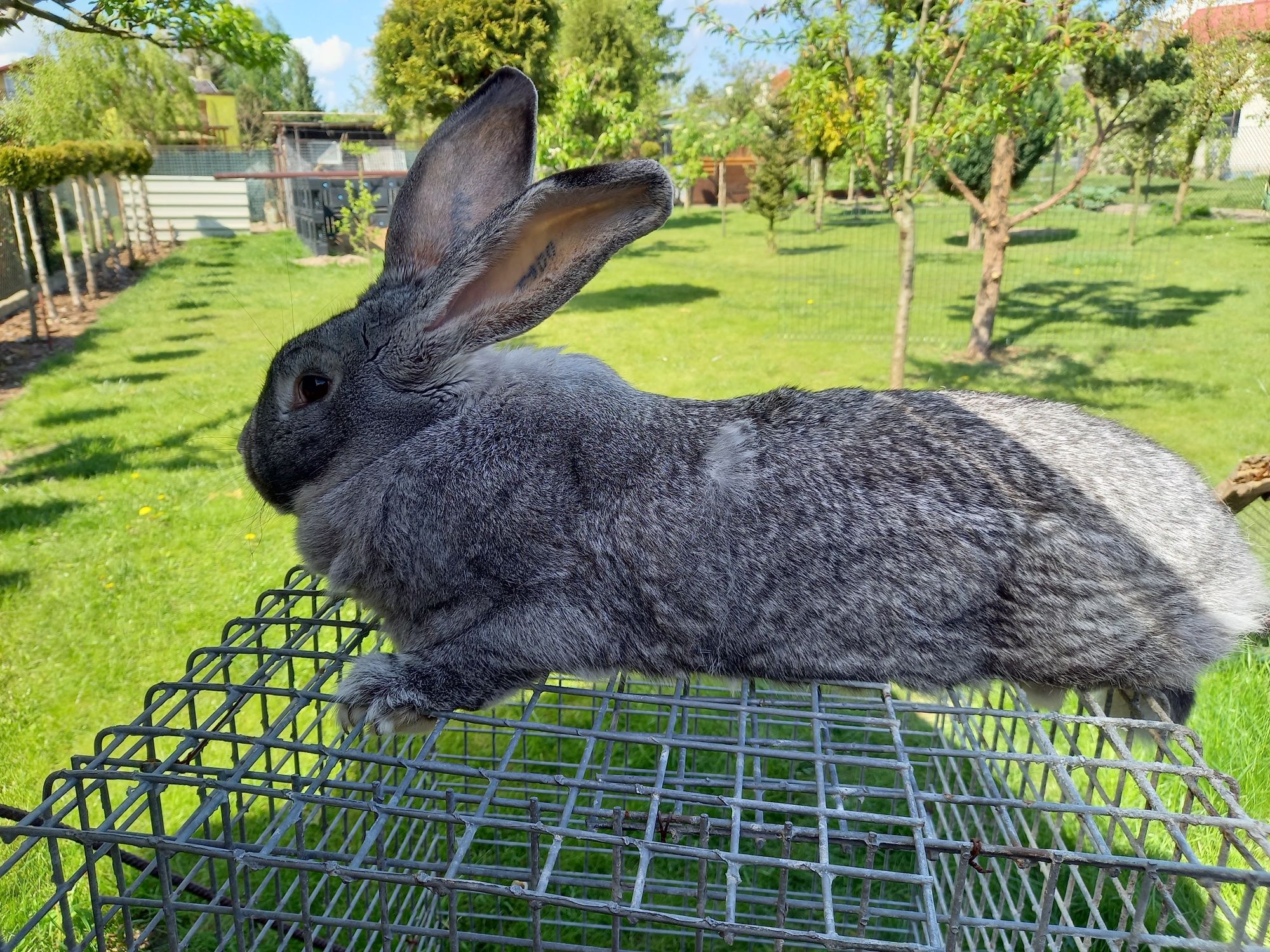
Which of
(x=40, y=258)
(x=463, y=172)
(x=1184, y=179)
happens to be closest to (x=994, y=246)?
(x=463, y=172)

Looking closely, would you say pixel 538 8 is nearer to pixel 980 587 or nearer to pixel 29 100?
pixel 29 100

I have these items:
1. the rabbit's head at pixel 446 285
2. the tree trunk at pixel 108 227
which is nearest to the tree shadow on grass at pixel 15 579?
the rabbit's head at pixel 446 285

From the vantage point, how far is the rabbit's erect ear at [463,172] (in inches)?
111

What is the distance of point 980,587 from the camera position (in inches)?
88.5

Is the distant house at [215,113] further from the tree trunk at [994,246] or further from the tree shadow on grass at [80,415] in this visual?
the tree trunk at [994,246]

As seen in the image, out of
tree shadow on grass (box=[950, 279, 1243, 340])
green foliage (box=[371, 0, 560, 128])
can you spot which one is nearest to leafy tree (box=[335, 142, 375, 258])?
green foliage (box=[371, 0, 560, 128])

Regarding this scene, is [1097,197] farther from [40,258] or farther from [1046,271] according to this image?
[40,258]

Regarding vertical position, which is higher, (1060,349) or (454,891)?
(454,891)

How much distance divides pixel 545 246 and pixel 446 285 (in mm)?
281

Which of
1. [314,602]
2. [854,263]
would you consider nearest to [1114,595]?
[314,602]

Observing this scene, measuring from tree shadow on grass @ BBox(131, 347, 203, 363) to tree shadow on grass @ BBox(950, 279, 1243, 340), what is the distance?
9.80 meters

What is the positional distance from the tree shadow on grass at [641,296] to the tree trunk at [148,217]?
5.84 metres

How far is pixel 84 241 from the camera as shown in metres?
9.46

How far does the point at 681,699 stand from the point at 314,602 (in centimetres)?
135
